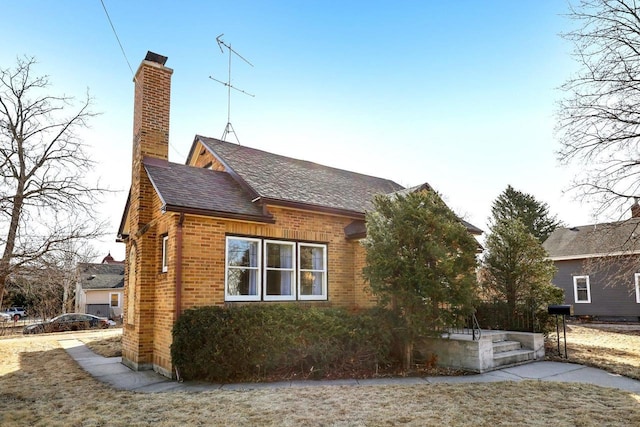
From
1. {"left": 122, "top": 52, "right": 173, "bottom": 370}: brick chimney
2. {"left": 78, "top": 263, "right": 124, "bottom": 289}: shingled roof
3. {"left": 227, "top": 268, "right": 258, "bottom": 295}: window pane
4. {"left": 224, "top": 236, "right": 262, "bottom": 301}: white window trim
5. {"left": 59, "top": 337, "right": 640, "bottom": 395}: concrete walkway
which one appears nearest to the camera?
{"left": 59, "top": 337, "right": 640, "bottom": 395}: concrete walkway

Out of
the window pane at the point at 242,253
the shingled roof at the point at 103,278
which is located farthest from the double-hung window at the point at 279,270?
the shingled roof at the point at 103,278

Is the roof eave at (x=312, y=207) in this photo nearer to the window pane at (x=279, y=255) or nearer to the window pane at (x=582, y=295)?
the window pane at (x=279, y=255)

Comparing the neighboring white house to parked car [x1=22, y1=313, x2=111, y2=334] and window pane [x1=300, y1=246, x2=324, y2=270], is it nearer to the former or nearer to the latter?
parked car [x1=22, y1=313, x2=111, y2=334]

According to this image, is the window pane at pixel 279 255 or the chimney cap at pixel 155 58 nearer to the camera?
the window pane at pixel 279 255

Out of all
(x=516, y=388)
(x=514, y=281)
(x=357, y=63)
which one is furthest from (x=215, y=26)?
(x=516, y=388)

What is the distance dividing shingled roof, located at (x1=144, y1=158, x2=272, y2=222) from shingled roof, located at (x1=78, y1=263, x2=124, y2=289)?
121ft

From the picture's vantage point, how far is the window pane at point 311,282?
10.5 meters

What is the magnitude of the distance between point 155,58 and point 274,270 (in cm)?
660

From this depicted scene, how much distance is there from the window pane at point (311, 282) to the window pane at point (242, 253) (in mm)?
1474

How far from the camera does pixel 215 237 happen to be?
29.5ft

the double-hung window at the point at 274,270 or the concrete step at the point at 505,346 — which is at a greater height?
the double-hung window at the point at 274,270

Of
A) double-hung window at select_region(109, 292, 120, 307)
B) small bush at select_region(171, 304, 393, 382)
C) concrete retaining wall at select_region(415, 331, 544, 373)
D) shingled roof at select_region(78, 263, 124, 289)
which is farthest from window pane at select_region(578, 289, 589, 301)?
shingled roof at select_region(78, 263, 124, 289)

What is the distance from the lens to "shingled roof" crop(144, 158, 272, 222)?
8594mm

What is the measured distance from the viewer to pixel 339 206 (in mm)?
11320
